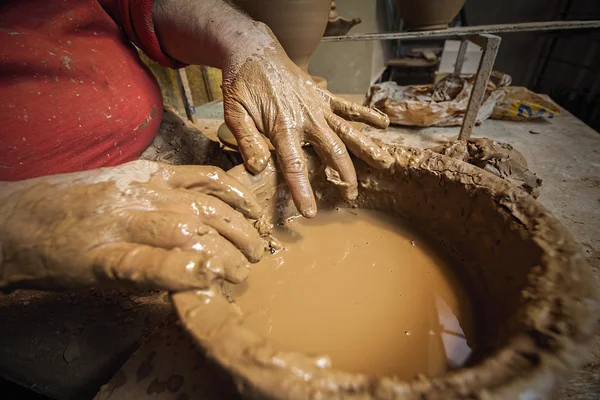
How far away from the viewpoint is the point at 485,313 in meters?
0.86

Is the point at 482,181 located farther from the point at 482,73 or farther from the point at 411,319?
the point at 482,73

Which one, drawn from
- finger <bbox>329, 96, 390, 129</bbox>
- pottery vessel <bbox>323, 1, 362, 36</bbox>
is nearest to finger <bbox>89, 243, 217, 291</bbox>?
finger <bbox>329, 96, 390, 129</bbox>

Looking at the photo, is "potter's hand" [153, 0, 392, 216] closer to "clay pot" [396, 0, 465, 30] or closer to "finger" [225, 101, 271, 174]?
"finger" [225, 101, 271, 174]

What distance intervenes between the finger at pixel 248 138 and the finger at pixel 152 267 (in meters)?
0.44

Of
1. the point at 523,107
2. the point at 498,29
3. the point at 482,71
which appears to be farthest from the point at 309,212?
the point at 523,107

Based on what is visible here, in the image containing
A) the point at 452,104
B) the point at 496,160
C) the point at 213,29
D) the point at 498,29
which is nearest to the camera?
the point at 213,29

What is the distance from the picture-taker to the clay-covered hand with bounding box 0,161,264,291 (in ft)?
1.93

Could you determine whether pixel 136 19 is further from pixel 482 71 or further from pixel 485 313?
pixel 482 71

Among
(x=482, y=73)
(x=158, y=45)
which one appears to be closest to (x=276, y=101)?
(x=158, y=45)

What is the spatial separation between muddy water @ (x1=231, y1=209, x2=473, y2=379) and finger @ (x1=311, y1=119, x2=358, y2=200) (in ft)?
0.69

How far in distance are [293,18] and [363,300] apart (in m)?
1.64

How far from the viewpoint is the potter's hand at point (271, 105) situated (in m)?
1.01

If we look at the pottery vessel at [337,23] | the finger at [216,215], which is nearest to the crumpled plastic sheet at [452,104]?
the pottery vessel at [337,23]

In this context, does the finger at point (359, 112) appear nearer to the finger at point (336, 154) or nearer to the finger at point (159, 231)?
the finger at point (336, 154)
